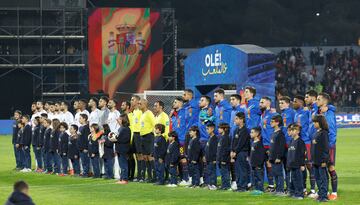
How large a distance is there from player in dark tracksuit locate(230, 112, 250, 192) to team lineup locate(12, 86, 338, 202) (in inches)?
0.8

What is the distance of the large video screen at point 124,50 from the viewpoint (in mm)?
52344

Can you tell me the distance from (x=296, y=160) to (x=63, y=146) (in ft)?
33.9

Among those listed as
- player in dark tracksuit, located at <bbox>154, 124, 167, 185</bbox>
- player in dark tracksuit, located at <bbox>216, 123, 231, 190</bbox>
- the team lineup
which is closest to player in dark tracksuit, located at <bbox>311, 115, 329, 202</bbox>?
the team lineup

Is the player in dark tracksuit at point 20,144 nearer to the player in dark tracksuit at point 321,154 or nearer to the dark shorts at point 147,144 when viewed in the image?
the dark shorts at point 147,144

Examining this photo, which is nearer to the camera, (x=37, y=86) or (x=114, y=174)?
(x=114, y=174)

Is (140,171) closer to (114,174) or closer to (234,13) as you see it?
(114,174)

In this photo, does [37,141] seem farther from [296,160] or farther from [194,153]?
[296,160]

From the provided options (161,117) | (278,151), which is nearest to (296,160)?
(278,151)

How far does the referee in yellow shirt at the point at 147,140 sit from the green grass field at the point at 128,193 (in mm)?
850

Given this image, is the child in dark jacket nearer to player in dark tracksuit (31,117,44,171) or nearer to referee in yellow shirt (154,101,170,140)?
referee in yellow shirt (154,101,170,140)

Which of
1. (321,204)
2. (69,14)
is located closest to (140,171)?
(321,204)

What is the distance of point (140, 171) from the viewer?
2561 centimetres

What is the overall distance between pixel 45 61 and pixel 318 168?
108 ft

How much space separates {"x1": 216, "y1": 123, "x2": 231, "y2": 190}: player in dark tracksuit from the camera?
22234mm
